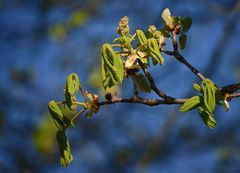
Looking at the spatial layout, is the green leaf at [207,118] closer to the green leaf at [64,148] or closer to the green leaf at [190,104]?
the green leaf at [190,104]

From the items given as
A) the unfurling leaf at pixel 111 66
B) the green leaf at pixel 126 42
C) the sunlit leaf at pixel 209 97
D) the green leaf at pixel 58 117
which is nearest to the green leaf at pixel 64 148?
the green leaf at pixel 58 117

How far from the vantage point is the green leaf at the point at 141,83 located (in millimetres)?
1949

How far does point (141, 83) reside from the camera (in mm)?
1973

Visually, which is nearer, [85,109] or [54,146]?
[85,109]

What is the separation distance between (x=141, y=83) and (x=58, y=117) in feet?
1.13

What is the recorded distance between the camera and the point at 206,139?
21.0 ft

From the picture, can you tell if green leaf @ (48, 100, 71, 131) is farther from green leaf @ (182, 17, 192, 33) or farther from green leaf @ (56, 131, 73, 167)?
green leaf @ (182, 17, 192, 33)

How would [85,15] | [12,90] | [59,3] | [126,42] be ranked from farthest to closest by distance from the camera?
[12,90], [59,3], [85,15], [126,42]

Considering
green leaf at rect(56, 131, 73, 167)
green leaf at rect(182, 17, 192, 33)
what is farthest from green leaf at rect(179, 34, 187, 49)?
green leaf at rect(56, 131, 73, 167)

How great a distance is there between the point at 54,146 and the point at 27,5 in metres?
2.47

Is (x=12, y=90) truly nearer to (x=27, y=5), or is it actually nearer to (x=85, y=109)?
(x=27, y=5)

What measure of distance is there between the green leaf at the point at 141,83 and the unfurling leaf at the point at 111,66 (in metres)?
0.25

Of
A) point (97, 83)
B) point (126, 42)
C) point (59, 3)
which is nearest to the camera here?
point (126, 42)

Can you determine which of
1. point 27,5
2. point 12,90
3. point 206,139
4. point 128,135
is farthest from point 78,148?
point 27,5
